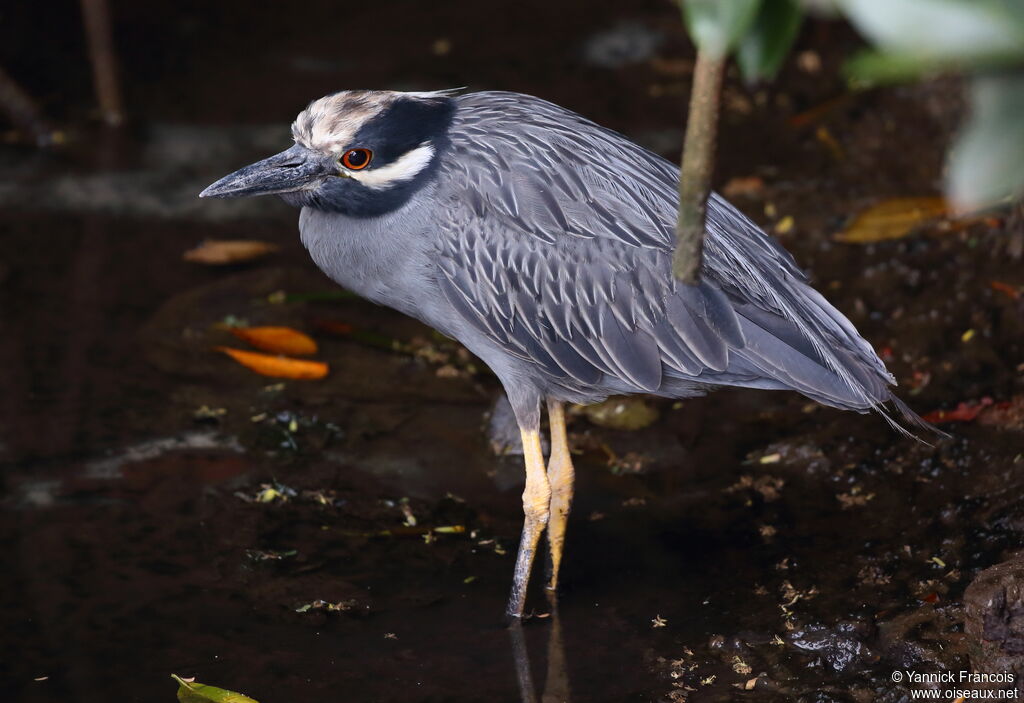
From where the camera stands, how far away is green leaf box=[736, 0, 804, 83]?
1.44m

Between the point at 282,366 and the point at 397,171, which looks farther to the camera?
the point at 282,366

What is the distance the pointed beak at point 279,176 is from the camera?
3.65 metres

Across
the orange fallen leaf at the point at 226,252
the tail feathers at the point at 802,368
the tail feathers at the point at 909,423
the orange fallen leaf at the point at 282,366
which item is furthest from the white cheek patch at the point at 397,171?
the orange fallen leaf at the point at 226,252

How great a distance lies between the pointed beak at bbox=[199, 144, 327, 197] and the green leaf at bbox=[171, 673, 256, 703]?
60.7 inches

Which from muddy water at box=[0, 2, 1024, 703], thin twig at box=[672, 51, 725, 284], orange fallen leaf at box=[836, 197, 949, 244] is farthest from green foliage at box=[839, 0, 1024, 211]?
orange fallen leaf at box=[836, 197, 949, 244]

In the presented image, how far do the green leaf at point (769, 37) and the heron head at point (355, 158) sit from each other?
7.48 feet

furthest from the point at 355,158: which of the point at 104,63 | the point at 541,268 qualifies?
the point at 104,63

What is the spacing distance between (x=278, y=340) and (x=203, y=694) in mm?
2136

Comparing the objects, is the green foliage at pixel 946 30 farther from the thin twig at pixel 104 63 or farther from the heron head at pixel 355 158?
the thin twig at pixel 104 63

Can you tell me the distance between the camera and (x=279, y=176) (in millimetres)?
3654

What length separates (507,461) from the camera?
4.55 metres

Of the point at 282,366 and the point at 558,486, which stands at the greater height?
the point at 282,366

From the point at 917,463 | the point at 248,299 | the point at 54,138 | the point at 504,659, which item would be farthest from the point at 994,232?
the point at 54,138

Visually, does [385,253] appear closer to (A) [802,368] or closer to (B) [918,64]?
(A) [802,368]
